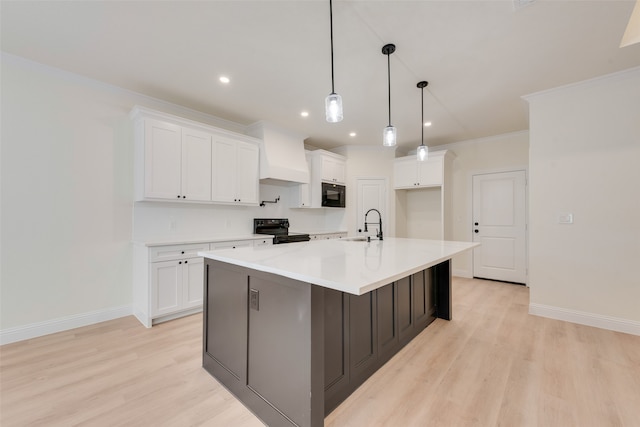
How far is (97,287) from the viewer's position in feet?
9.68

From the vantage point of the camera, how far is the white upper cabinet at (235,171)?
3588 millimetres

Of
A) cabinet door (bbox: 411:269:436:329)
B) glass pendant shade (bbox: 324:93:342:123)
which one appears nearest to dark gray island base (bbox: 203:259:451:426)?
cabinet door (bbox: 411:269:436:329)

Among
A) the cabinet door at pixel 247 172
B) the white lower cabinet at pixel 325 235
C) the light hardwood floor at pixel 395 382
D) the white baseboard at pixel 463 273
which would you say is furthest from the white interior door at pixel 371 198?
the light hardwood floor at pixel 395 382

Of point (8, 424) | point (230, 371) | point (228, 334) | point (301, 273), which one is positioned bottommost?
point (8, 424)

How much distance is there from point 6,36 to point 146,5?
142 cm

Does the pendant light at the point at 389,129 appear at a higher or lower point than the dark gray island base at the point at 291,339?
higher

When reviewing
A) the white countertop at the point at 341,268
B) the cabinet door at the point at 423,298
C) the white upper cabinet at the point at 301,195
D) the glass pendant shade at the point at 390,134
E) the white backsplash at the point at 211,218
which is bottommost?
the cabinet door at the point at 423,298

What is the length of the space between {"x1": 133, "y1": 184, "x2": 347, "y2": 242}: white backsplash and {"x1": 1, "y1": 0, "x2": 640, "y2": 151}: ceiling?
140 centimetres

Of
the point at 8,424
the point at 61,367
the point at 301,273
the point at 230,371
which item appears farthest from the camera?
the point at 61,367

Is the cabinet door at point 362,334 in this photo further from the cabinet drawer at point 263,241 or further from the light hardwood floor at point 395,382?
the cabinet drawer at point 263,241

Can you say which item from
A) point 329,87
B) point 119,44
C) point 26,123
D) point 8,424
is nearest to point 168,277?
point 8,424

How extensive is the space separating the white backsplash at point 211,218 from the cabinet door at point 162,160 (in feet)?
1.14

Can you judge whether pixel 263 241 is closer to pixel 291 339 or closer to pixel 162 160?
pixel 162 160

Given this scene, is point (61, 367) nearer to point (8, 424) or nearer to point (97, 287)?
point (8, 424)
